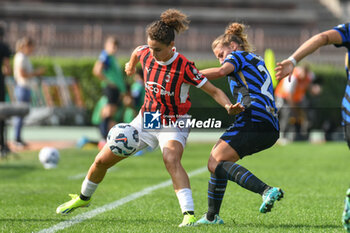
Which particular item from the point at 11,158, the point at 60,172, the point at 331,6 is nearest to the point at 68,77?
the point at 11,158

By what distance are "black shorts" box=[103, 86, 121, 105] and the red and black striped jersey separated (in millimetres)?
8220

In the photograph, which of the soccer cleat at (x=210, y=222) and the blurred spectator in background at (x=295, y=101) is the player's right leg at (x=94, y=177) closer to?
the soccer cleat at (x=210, y=222)

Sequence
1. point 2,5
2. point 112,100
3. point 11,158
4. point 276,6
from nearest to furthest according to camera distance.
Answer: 1. point 11,158
2. point 112,100
3. point 2,5
4. point 276,6

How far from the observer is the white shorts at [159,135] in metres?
5.51

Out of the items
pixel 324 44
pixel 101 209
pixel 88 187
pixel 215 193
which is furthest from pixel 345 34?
pixel 101 209

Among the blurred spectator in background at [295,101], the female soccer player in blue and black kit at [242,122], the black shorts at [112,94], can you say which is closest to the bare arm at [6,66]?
the black shorts at [112,94]

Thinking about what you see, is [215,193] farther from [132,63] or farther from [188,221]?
[132,63]

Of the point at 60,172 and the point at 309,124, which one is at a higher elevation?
the point at 60,172

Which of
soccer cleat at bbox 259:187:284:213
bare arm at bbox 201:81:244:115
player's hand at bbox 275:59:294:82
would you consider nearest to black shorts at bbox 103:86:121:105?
bare arm at bbox 201:81:244:115

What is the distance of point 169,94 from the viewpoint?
18.2 ft

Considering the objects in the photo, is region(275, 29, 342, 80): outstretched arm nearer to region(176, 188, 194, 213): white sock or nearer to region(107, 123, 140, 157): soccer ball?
region(176, 188, 194, 213): white sock

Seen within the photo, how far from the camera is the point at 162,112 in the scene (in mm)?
5578

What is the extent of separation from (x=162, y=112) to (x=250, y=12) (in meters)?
36.6

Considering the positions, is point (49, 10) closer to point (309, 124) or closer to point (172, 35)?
point (309, 124)
